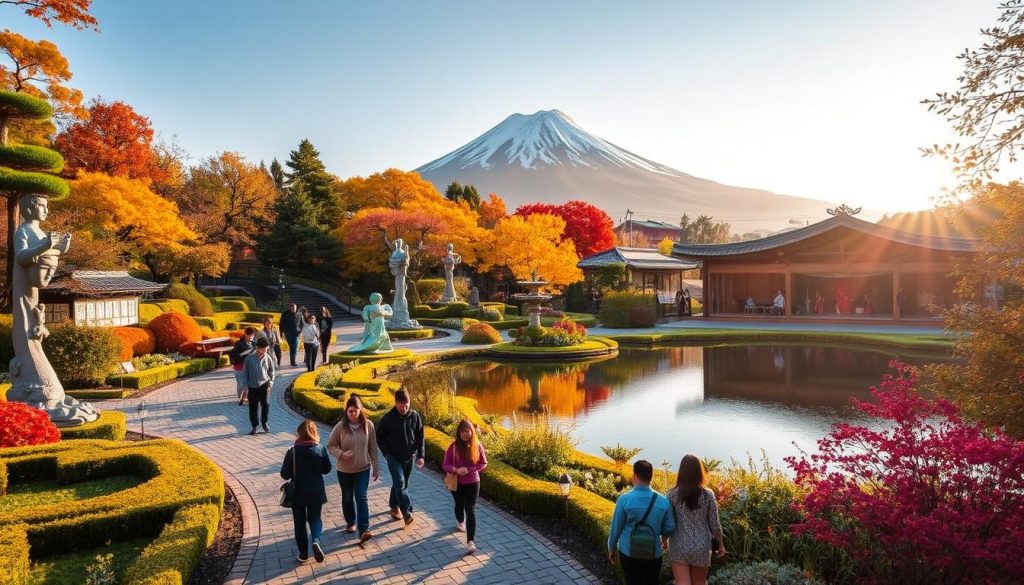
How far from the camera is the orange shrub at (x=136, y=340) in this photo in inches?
677

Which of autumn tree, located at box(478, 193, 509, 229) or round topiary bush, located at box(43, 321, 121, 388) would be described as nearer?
round topiary bush, located at box(43, 321, 121, 388)

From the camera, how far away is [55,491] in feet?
24.9

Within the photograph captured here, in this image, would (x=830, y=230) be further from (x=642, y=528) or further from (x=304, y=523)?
(x=304, y=523)

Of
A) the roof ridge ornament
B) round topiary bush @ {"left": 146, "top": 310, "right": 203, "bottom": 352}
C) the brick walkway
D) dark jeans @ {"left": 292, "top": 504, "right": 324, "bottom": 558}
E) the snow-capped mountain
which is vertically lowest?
the brick walkway

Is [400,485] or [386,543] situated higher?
[400,485]

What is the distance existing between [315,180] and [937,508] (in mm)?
50014

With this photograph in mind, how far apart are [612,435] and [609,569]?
217 inches

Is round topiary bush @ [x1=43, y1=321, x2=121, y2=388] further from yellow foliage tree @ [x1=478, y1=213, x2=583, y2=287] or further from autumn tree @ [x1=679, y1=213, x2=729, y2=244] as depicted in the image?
autumn tree @ [x1=679, y1=213, x2=729, y2=244]

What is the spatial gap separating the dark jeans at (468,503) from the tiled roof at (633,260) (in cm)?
3079

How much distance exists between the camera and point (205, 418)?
38.4ft

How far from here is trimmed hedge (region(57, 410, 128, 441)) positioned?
371 inches

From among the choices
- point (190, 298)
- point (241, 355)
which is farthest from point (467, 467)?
point (190, 298)

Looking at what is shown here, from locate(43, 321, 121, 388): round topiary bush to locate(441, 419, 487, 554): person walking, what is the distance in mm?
11963

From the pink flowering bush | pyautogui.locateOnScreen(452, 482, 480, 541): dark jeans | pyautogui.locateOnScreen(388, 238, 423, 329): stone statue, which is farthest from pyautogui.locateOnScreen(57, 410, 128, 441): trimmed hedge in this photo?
pyautogui.locateOnScreen(388, 238, 423, 329): stone statue
